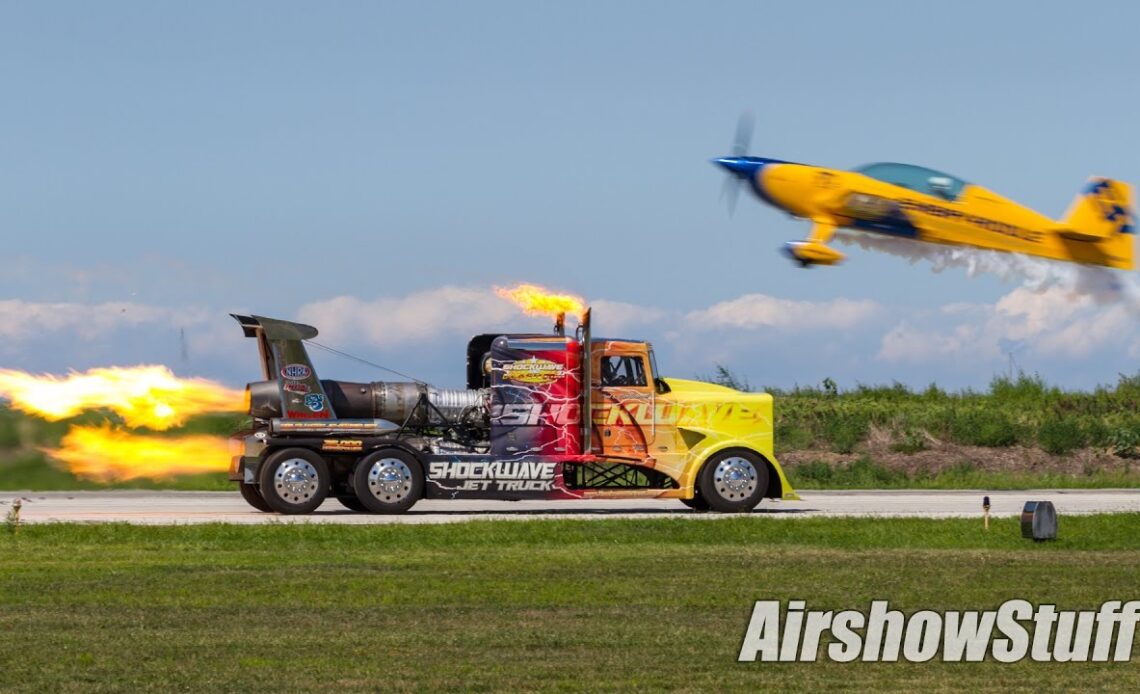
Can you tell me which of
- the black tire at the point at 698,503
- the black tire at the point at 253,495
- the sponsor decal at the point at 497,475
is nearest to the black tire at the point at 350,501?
the black tire at the point at 253,495

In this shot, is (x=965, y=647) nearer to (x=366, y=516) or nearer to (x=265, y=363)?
(x=366, y=516)

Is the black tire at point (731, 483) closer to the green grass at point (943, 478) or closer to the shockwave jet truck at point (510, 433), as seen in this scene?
the shockwave jet truck at point (510, 433)

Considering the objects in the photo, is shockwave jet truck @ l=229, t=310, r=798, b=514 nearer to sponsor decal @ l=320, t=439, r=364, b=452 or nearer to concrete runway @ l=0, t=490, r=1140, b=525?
sponsor decal @ l=320, t=439, r=364, b=452

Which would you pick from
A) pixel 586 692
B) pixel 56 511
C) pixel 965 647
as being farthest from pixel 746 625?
pixel 56 511

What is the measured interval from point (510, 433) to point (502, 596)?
11.1m

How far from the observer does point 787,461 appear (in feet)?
144

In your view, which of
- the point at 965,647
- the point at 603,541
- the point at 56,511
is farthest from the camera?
the point at 56,511

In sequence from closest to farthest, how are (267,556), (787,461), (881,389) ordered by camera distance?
(267,556) → (787,461) → (881,389)

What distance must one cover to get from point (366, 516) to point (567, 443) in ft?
11.7

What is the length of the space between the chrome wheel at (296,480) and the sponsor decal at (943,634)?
1311 cm

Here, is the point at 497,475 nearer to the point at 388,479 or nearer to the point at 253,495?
the point at 388,479

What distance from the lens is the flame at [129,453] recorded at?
30.6m

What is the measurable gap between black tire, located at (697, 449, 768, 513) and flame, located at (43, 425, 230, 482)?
930 cm

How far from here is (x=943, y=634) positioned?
13836mm
